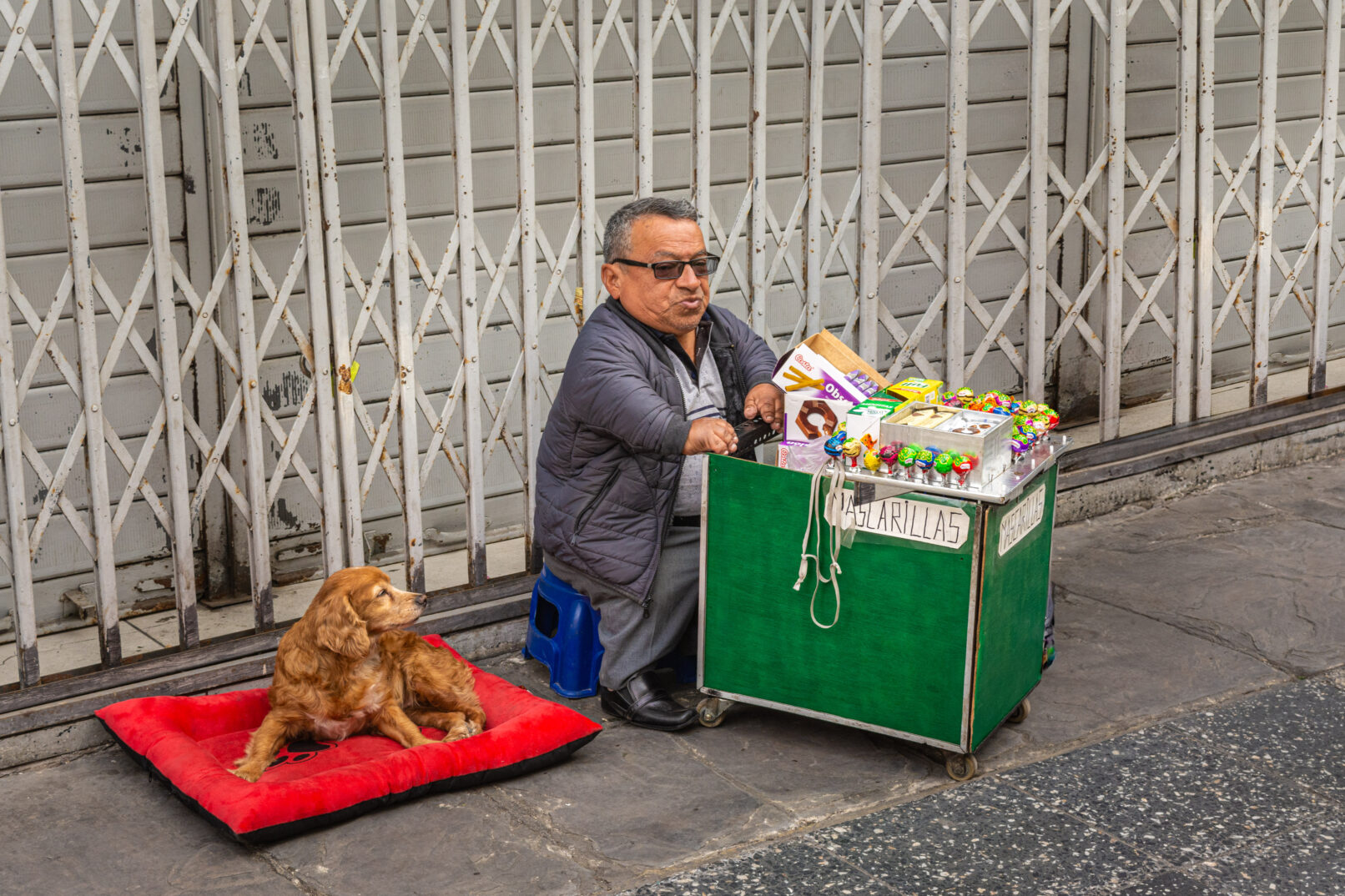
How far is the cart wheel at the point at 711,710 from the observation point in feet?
15.4

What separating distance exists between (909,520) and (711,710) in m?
0.96

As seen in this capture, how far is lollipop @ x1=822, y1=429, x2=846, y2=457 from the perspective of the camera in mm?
4270

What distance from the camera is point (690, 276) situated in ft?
15.0

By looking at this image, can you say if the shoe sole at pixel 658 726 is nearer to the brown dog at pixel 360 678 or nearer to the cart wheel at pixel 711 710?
the cart wheel at pixel 711 710

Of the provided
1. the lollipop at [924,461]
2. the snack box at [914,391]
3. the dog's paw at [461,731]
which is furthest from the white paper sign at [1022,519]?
the dog's paw at [461,731]

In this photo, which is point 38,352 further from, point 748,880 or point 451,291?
point 748,880

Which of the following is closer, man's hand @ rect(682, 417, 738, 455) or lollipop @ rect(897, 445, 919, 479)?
lollipop @ rect(897, 445, 919, 479)

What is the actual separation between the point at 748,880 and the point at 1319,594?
2945 millimetres

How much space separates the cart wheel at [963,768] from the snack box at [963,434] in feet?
2.70

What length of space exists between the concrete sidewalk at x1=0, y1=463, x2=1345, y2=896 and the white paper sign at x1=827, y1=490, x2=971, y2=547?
744mm

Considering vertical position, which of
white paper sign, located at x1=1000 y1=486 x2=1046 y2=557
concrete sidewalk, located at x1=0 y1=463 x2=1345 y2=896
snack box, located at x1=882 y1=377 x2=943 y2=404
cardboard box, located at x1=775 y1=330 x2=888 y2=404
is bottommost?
concrete sidewalk, located at x1=0 y1=463 x2=1345 y2=896

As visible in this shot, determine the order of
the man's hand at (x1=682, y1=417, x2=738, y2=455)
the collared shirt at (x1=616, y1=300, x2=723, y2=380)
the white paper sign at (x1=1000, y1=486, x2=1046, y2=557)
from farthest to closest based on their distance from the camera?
the collared shirt at (x1=616, y1=300, x2=723, y2=380) → the man's hand at (x1=682, y1=417, x2=738, y2=455) → the white paper sign at (x1=1000, y1=486, x2=1046, y2=557)

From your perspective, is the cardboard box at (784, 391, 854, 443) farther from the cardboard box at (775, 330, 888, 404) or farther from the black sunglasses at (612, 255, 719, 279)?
the black sunglasses at (612, 255, 719, 279)

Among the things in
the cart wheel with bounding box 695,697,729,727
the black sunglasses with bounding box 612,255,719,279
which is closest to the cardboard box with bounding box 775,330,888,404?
the black sunglasses with bounding box 612,255,719,279
